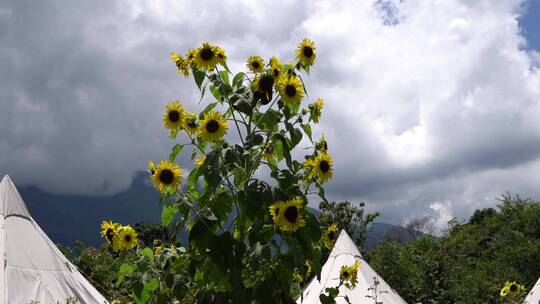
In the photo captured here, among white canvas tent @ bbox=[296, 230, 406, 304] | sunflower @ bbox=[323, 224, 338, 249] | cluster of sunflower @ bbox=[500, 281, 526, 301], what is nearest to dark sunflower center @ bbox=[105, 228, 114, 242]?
sunflower @ bbox=[323, 224, 338, 249]

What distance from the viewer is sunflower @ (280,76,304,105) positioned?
3002mm

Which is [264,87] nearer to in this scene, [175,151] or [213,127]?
[213,127]

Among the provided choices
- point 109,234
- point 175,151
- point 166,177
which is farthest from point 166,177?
point 109,234

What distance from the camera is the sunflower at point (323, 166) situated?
120 inches

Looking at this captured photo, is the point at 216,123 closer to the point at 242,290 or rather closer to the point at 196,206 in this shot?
the point at 196,206

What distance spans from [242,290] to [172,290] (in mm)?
534

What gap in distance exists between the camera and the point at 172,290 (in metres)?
3.01

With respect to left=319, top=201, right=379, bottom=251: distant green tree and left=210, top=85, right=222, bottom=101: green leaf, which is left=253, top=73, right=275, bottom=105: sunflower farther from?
left=319, top=201, right=379, bottom=251: distant green tree

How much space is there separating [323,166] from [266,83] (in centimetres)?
51

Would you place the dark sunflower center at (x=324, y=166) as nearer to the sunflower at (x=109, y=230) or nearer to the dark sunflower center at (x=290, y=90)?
the dark sunflower center at (x=290, y=90)

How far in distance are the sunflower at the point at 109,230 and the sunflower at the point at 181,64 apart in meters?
1.02

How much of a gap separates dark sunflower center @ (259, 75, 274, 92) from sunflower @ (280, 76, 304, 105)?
0.07 meters

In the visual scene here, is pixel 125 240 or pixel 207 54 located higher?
pixel 207 54

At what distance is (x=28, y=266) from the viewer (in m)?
8.14
